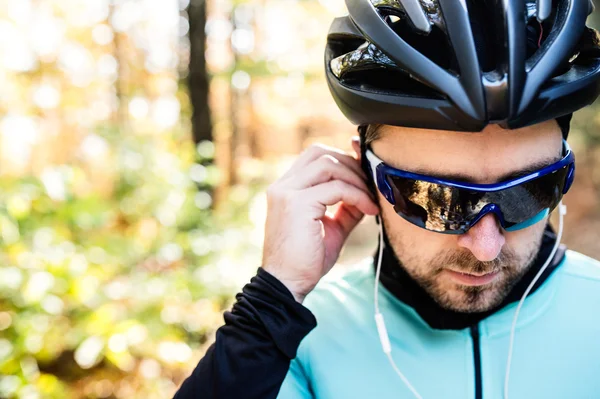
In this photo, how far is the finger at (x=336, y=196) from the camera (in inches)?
60.2

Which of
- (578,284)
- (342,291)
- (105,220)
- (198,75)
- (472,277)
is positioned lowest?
(105,220)

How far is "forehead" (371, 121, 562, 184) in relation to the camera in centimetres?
124

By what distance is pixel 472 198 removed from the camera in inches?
49.3

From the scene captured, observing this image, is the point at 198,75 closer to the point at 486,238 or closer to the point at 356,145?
the point at 356,145

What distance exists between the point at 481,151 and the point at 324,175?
546 millimetres

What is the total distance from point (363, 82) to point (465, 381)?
975 millimetres

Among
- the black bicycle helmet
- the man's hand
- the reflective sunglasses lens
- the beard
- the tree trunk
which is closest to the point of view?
the black bicycle helmet

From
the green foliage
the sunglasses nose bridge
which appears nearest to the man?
the sunglasses nose bridge

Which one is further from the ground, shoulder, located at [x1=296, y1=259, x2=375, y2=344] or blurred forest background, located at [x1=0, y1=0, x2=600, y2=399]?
shoulder, located at [x1=296, y1=259, x2=375, y2=344]

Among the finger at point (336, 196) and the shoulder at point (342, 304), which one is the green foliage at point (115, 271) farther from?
the finger at point (336, 196)

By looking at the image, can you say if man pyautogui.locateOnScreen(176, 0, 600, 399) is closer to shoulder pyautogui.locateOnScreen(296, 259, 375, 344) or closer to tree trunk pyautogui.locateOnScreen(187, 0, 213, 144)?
shoulder pyautogui.locateOnScreen(296, 259, 375, 344)

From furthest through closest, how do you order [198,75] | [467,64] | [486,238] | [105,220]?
1. [198,75]
2. [105,220]
3. [486,238]
4. [467,64]

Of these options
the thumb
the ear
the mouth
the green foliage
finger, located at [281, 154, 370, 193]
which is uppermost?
the ear

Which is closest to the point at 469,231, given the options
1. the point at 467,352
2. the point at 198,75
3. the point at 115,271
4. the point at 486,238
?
the point at 486,238
